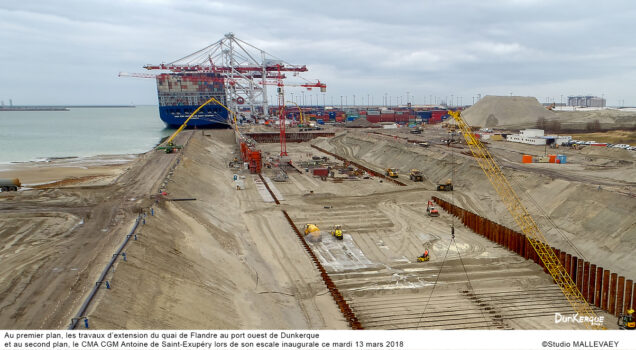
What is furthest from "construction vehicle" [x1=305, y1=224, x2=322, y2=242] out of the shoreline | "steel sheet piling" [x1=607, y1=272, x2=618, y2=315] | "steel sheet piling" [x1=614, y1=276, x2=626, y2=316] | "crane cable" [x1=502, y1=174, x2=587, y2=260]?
the shoreline

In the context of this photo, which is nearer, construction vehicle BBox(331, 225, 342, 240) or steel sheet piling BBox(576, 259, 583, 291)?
steel sheet piling BBox(576, 259, 583, 291)

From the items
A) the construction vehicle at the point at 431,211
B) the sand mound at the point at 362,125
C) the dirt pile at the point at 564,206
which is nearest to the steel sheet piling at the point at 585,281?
the dirt pile at the point at 564,206

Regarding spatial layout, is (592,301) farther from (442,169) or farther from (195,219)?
(442,169)

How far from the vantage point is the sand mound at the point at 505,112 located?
123 m

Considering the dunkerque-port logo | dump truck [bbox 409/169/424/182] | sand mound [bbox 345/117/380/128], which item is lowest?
the dunkerque-port logo

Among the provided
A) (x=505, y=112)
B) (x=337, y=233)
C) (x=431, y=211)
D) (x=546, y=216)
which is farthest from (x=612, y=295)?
(x=505, y=112)

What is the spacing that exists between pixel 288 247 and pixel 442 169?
114ft

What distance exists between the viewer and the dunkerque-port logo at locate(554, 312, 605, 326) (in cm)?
1959

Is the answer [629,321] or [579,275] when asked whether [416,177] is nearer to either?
[579,275]

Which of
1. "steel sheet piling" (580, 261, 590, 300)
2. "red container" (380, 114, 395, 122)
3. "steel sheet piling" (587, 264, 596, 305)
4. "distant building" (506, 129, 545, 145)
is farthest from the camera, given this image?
"red container" (380, 114, 395, 122)

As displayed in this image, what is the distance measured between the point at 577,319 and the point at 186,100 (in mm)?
152058

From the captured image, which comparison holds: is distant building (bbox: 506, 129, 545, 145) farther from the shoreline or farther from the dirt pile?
the shoreline

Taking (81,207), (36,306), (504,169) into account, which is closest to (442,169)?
(504,169)

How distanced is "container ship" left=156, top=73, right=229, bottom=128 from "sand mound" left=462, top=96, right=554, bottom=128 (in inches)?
3639
